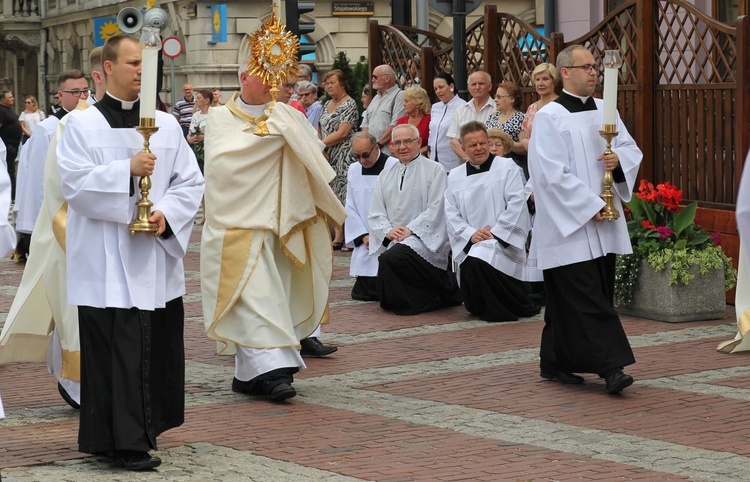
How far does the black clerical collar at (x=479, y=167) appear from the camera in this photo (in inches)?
475

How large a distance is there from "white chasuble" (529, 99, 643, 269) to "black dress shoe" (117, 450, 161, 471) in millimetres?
3026

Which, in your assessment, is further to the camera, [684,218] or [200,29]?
[200,29]

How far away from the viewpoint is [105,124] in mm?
7008

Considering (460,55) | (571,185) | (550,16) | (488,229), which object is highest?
(550,16)

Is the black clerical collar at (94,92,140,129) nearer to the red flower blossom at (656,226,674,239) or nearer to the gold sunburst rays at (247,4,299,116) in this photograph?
the gold sunburst rays at (247,4,299,116)

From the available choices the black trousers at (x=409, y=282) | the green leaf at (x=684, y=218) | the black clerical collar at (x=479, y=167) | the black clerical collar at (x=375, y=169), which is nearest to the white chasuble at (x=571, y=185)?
the green leaf at (x=684, y=218)

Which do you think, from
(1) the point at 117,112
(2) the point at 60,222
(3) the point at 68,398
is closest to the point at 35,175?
(3) the point at 68,398

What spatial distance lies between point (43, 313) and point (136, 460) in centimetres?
206

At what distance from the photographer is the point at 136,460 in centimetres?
674

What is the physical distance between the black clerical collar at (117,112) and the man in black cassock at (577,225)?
2778 millimetres

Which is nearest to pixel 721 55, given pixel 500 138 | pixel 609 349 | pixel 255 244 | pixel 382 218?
pixel 500 138

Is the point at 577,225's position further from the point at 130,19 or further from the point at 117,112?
the point at 130,19

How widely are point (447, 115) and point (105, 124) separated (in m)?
7.99

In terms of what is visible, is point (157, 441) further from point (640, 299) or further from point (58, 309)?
point (640, 299)
